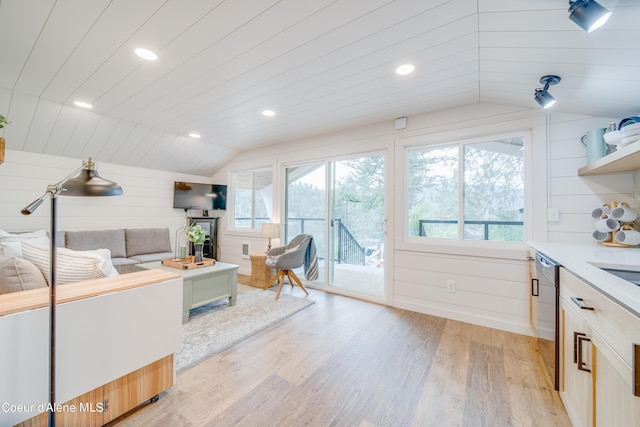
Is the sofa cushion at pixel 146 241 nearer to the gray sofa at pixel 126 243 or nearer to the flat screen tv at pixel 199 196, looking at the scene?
the gray sofa at pixel 126 243

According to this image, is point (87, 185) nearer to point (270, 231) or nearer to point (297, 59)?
point (297, 59)

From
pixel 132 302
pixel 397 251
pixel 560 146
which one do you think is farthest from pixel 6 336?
A: pixel 560 146

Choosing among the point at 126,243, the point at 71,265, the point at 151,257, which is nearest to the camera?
the point at 71,265

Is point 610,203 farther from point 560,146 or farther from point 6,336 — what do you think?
point 6,336

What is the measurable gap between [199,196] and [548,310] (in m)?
5.32

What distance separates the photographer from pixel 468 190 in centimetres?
296

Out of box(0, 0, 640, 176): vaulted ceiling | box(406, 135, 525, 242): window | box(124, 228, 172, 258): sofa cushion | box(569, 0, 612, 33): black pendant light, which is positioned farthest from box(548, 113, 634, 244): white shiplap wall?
box(124, 228, 172, 258): sofa cushion

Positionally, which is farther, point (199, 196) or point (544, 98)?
point (199, 196)

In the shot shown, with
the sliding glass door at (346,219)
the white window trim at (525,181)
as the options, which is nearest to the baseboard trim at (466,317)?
the sliding glass door at (346,219)

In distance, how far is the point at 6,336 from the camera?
42.7 inches

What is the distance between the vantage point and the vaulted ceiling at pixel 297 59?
1.53 meters

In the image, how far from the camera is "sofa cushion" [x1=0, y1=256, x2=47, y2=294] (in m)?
1.39

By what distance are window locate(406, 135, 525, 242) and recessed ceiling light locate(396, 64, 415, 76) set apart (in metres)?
1.21

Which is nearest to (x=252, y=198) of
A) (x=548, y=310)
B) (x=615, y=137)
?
(x=548, y=310)
